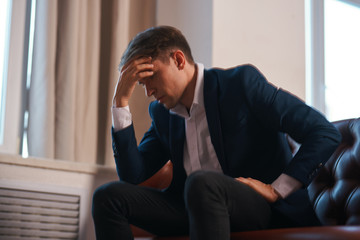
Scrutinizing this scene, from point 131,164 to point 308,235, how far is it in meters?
0.71

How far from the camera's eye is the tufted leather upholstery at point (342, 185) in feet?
5.65

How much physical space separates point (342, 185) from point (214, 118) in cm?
57

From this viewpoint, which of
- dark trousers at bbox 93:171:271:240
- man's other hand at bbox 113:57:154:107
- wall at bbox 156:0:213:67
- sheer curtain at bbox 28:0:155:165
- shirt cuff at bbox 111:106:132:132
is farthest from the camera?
wall at bbox 156:0:213:67

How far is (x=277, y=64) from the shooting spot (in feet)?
9.47

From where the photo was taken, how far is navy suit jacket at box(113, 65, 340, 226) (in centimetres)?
137

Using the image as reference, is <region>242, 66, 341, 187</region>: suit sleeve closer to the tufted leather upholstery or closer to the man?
the man

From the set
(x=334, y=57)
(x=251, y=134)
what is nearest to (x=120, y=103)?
(x=251, y=134)

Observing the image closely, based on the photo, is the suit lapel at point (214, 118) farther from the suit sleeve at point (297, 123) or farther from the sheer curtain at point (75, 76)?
the sheer curtain at point (75, 76)

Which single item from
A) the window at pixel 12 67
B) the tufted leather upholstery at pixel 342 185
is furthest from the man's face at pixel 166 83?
the window at pixel 12 67

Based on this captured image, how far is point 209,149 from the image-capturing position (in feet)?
5.25

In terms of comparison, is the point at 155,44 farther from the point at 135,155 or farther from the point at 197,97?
the point at 135,155

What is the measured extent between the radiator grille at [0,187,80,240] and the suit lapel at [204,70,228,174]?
99cm

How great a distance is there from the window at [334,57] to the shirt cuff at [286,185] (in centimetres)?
215

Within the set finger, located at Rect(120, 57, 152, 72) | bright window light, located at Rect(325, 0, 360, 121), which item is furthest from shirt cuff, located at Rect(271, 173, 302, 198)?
bright window light, located at Rect(325, 0, 360, 121)
